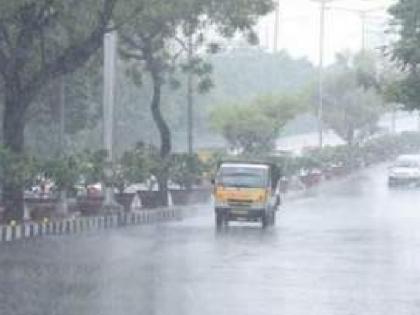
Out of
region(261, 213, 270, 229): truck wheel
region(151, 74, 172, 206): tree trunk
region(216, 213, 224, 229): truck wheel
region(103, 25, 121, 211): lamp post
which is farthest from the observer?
region(151, 74, 172, 206): tree trunk

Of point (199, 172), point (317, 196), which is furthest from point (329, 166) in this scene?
point (199, 172)

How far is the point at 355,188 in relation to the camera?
6341 cm

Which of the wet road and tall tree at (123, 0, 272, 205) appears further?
tall tree at (123, 0, 272, 205)

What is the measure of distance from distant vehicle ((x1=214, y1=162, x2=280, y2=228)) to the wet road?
46cm

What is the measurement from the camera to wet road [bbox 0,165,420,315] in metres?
15.3

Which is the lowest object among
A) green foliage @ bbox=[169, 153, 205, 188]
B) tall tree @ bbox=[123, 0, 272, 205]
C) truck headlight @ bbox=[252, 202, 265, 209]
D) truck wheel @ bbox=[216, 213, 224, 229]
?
truck wheel @ bbox=[216, 213, 224, 229]

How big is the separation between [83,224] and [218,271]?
1333cm

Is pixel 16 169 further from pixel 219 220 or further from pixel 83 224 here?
pixel 219 220

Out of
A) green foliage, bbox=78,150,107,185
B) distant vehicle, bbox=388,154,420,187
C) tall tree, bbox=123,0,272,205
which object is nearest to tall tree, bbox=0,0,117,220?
green foliage, bbox=78,150,107,185

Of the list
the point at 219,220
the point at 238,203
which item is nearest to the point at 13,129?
the point at 219,220

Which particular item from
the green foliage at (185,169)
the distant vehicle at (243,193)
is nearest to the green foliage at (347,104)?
the green foliage at (185,169)

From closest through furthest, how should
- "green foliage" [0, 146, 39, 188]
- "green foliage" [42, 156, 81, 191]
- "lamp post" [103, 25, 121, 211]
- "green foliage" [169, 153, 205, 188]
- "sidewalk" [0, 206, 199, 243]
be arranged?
"sidewalk" [0, 206, 199, 243] → "green foliage" [0, 146, 39, 188] → "green foliage" [42, 156, 81, 191] → "lamp post" [103, 25, 121, 211] → "green foliage" [169, 153, 205, 188]

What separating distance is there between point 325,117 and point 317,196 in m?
33.8

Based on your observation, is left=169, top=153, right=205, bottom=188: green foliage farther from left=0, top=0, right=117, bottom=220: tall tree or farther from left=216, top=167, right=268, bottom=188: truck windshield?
left=0, top=0, right=117, bottom=220: tall tree
